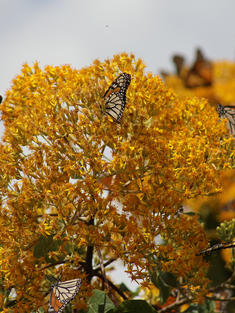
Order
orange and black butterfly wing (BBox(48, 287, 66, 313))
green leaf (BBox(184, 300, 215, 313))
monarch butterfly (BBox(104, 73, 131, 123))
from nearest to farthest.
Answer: orange and black butterfly wing (BBox(48, 287, 66, 313))
monarch butterfly (BBox(104, 73, 131, 123))
green leaf (BBox(184, 300, 215, 313))

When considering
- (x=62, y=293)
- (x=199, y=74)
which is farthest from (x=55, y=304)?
(x=199, y=74)

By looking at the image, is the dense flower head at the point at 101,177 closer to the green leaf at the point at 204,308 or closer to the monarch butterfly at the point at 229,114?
the monarch butterfly at the point at 229,114

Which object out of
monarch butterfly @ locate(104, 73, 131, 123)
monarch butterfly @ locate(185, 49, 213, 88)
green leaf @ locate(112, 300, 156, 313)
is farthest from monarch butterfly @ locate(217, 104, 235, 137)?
monarch butterfly @ locate(185, 49, 213, 88)

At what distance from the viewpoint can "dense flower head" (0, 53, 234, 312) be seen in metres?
3.44

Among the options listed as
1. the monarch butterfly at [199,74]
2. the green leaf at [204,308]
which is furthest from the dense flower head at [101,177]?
the monarch butterfly at [199,74]

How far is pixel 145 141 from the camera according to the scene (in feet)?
12.4

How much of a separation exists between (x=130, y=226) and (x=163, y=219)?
36 cm

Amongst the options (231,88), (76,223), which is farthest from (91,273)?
(231,88)

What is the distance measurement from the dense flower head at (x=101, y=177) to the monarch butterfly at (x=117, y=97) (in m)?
0.07

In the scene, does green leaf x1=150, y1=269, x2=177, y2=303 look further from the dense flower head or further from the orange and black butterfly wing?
the orange and black butterfly wing

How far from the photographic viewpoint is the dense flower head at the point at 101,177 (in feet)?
11.3

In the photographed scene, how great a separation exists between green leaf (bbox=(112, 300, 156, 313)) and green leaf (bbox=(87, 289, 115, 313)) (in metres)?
0.08

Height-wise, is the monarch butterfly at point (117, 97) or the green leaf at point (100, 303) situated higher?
the monarch butterfly at point (117, 97)

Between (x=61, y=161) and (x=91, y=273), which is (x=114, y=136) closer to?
(x=61, y=161)
